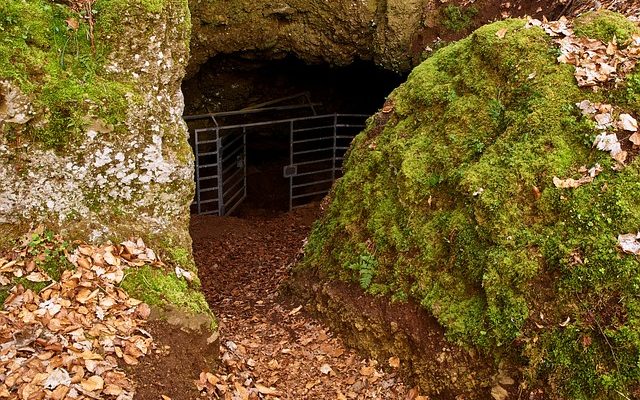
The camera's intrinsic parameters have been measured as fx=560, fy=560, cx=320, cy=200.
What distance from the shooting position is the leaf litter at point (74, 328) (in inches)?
141

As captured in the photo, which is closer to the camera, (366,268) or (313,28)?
(366,268)

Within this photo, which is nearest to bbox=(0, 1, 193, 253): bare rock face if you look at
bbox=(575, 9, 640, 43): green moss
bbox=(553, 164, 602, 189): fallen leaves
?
bbox=(553, 164, 602, 189): fallen leaves

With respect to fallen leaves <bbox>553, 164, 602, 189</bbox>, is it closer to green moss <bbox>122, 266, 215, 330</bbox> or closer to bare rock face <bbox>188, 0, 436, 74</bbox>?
green moss <bbox>122, 266, 215, 330</bbox>

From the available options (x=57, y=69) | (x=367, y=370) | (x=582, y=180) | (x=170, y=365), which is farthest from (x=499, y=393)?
(x=57, y=69)

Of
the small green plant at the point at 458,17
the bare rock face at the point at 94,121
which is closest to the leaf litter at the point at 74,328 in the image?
the bare rock face at the point at 94,121

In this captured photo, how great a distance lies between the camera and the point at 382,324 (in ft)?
16.6

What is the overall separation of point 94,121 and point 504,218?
3413 millimetres

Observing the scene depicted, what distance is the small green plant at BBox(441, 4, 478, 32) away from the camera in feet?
29.0

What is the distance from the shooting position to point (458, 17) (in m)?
8.88

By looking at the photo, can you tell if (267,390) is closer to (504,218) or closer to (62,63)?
(504,218)

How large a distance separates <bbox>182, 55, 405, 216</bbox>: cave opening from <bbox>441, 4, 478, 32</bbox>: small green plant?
4.68ft

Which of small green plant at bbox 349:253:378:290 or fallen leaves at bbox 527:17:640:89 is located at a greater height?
fallen leaves at bbox 527:17:640:89

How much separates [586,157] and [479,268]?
126 cm

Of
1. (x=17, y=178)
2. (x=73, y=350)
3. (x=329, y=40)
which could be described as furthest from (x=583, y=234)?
(x=329, y=40)
